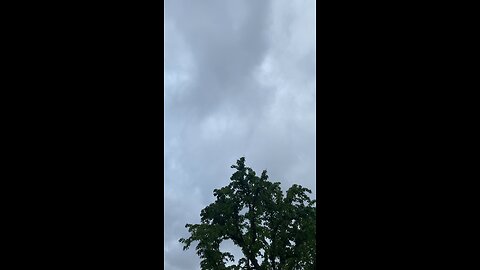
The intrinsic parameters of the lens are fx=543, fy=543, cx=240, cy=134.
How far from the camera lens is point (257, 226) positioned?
2997 centimetres

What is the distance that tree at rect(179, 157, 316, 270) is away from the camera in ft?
94.7

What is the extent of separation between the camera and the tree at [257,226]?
28.9 m
